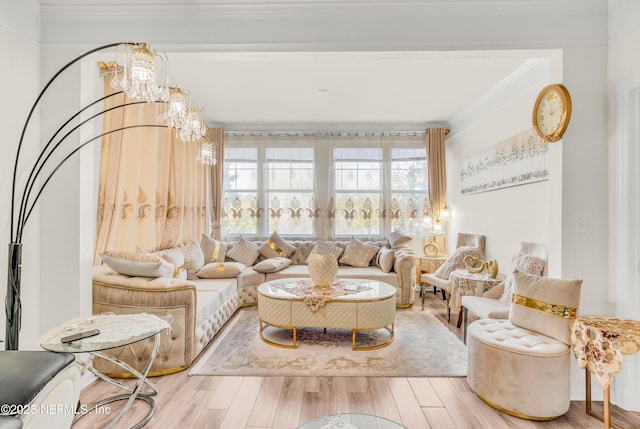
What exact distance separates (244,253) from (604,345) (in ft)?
13.6

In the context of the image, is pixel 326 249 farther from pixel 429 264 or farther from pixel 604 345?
pixel 604 345

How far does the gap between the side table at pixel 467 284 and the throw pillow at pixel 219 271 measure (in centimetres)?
270

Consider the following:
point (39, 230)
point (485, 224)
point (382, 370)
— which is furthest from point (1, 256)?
point (485, 224)

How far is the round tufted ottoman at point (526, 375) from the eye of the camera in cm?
204

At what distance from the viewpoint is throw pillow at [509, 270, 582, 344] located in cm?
211

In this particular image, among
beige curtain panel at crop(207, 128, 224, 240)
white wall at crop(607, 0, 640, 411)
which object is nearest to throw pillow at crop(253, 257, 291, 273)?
beige curtain panel at crop(207, 128, 224, 240)

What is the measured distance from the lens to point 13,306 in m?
1.97

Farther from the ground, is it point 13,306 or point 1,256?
point 1,256

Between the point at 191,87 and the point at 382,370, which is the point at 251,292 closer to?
the point at 382,370

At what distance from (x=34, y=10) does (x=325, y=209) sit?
4.10m

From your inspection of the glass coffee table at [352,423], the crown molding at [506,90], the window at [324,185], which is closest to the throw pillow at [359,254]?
the window at [324,185]

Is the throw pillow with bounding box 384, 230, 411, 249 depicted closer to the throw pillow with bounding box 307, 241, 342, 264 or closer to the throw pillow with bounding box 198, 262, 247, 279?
the throw pillow with bounding box 307, 241, 342, 264

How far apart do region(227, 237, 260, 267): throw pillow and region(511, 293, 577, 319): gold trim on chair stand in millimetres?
3558

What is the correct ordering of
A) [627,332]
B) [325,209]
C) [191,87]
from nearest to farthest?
[627,332]
[191,87]
[325,209]
